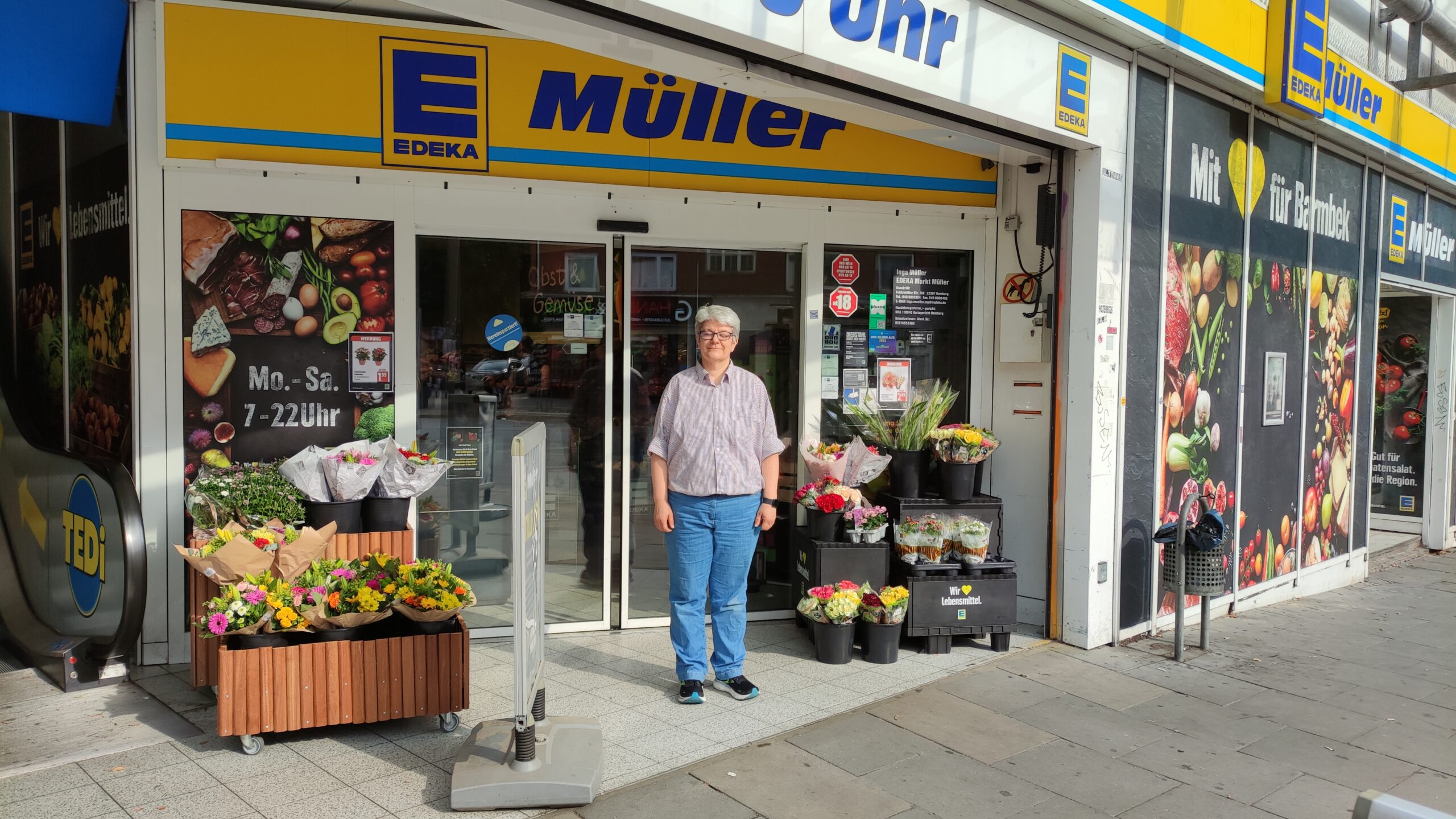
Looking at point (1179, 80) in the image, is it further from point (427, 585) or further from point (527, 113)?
point (427, 585)

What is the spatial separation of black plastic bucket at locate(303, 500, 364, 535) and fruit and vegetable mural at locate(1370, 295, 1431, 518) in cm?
1068

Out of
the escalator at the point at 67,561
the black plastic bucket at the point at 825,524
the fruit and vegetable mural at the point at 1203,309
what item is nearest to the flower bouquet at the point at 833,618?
the black plastic bucket at the point at 825,524

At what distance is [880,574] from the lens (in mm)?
5930

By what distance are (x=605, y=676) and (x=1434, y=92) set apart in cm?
949

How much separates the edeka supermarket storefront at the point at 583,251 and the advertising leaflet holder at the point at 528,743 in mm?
1896

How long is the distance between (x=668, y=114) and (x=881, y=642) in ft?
10.5

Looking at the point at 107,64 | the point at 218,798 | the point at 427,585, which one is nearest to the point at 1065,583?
the point at 427,585

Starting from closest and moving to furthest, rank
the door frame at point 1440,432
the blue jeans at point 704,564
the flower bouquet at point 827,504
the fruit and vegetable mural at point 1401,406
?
the blue jeans at point 704,564 < the flower bouquet at point 827,504 < the door frame at point 1440,432 < the fruit and vegetable mural at point 1401,406

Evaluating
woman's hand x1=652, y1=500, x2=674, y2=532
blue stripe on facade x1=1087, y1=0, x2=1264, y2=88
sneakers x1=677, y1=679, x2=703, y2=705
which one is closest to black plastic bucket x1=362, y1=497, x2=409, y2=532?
woman's hand x1=652, y1=500, x2=674, y2=532

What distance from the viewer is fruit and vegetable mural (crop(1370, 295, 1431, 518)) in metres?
11.1

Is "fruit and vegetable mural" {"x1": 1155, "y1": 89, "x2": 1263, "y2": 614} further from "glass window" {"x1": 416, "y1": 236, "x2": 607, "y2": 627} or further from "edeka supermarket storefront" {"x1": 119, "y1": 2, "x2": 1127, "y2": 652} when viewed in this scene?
"glass window" {"x1": 416, "y1": 236, "x2": 607, "y2": 627}

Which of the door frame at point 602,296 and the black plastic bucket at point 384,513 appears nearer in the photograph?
the black plastic bucket at point 384,513

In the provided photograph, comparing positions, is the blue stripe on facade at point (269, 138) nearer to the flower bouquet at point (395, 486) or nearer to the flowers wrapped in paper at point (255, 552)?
the flower bouquet at point (395, 486)

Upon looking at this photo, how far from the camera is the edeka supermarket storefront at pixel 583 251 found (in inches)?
205
